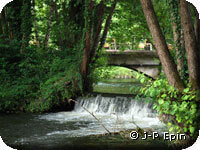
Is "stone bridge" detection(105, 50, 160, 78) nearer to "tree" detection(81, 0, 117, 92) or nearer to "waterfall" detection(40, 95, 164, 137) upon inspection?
"tree" detection(81, 0, 117, 92)

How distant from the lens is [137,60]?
21000 millimetres

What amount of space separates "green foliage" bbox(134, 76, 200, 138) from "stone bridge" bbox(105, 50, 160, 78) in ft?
42.8

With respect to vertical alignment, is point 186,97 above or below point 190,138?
above

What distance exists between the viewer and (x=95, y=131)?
1008cm

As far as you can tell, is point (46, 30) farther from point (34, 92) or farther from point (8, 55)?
point (34, 92)

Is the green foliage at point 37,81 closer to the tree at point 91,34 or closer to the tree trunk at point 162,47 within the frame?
the tree at point 91,34

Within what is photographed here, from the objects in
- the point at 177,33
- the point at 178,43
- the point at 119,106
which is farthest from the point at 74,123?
the point at 177,33

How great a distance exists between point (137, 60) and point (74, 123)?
10.4 m

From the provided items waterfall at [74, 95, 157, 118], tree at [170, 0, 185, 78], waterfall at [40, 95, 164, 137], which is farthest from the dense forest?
tree at [170, 0, 185, 78]

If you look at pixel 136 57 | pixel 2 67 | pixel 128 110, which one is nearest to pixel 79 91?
pixel 128 110

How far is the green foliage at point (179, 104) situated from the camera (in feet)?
21.6

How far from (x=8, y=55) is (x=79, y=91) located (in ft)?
11.9

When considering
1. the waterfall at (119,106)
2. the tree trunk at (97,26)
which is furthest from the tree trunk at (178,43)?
the tree trunk at (97,26)

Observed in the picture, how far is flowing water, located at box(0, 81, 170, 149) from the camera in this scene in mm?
9227
